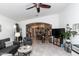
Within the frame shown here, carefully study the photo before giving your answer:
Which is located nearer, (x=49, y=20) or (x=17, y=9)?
(x=17, y=9)

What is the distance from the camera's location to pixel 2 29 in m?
4.78

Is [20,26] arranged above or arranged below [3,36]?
above

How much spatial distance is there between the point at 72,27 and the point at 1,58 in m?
4.82

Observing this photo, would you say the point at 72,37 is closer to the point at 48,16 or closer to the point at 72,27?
the point at 72,27

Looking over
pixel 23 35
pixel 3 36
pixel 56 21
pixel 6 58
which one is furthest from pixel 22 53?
pixel 56 21

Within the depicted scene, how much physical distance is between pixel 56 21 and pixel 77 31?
315cm

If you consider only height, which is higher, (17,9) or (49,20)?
(17,9)

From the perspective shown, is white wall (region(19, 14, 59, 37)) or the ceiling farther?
white wall (region(19, 14, 59, 37))

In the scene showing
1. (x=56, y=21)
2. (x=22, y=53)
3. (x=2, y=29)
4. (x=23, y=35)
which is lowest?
(x=22, y=53)

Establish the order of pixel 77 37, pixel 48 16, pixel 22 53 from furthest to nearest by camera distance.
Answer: pixel 48 16 → pixel 77 37 → pixel 22 53

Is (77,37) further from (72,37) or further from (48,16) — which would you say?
(48,16)

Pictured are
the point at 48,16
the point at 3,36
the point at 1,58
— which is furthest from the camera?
the point at 48,16

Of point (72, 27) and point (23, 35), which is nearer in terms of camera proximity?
point (72, 27)

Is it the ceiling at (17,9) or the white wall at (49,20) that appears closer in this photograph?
the ceiling at (17,9)
